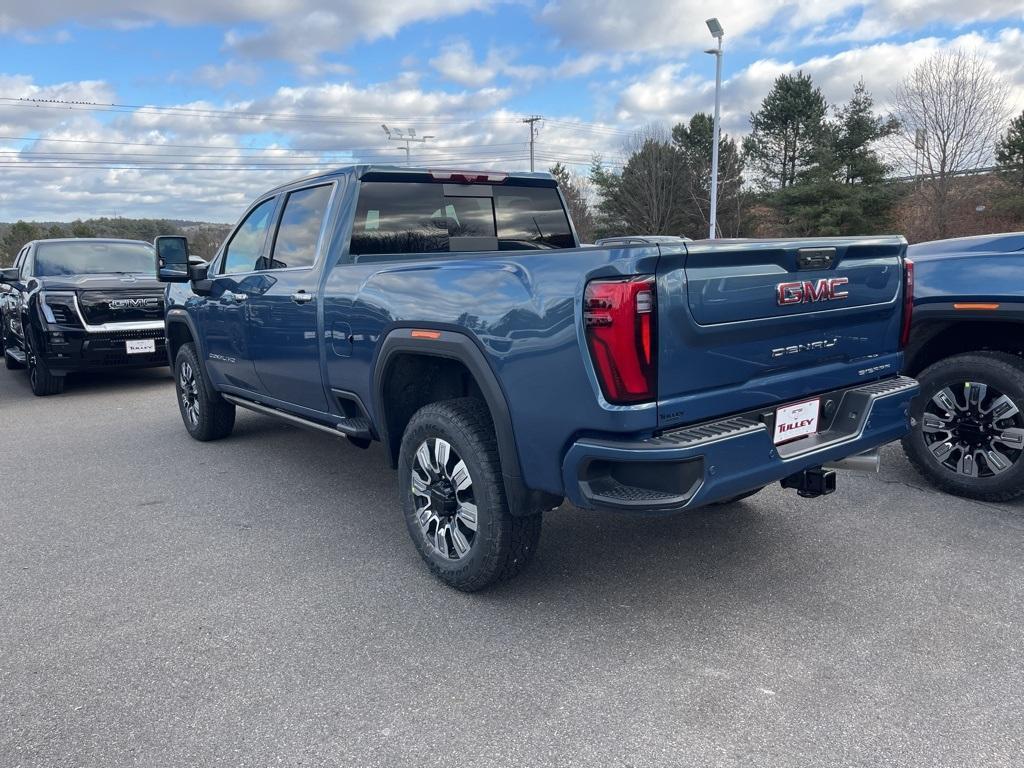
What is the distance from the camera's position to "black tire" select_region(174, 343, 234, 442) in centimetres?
602

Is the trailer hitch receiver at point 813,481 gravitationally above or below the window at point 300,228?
below

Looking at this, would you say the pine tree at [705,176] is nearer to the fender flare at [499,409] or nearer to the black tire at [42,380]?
the black tire at [42,380]

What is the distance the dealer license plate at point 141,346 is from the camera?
28.4 feet

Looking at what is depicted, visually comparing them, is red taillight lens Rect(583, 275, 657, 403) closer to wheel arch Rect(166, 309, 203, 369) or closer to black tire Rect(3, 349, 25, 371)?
wheel arch Rect(166, 309, 203, 369)

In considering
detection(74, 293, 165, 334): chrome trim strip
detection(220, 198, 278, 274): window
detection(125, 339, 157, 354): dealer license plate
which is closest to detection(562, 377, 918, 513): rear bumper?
detection(220, 198, 278, 274): window

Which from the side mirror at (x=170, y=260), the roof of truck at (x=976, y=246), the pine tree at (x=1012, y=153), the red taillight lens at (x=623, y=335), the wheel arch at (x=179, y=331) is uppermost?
the pine tree at (x=1012, y=153)

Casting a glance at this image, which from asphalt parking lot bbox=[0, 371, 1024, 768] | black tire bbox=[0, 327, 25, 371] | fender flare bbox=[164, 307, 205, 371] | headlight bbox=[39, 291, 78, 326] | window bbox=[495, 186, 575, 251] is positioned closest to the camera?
asphalt parking lot bbox=[0, 371, 1024, 768]

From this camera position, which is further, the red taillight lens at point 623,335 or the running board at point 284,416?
the running board at point 284,416

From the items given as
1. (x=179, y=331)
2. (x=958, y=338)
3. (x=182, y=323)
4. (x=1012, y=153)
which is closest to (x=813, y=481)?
(x=958, y=338)

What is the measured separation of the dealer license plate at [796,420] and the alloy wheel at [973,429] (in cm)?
169

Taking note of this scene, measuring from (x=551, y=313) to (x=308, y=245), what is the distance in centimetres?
226

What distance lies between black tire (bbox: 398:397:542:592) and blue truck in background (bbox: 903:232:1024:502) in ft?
7.51

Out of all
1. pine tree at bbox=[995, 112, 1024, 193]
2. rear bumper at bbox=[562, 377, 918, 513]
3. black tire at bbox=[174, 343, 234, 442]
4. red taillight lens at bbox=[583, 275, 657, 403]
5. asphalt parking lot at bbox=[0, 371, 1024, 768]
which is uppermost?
pine tree at bbox=[995, 112, 1024, 193]

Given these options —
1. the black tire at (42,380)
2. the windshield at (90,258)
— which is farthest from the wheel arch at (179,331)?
the windshield at (90,258)
